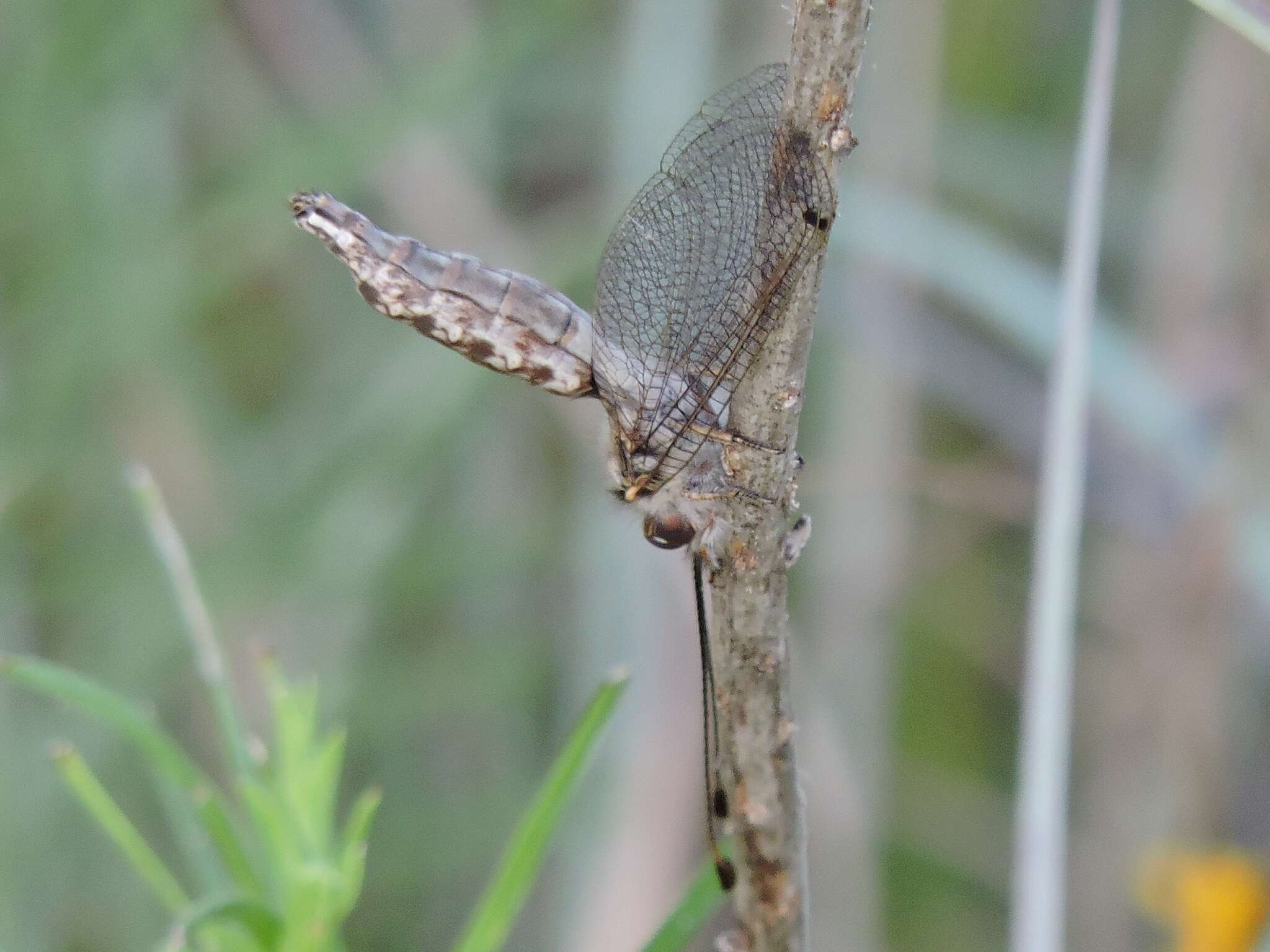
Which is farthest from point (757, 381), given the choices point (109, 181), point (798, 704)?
point (109, 181)

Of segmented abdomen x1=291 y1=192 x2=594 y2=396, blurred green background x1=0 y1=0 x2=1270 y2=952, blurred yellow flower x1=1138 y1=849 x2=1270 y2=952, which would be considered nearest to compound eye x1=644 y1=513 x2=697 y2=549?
segmented abdomen x1=291 y1=192 x2=594 y2=396

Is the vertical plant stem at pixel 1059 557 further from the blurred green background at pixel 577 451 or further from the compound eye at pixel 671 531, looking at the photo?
the blurred green background at pixel 577 451

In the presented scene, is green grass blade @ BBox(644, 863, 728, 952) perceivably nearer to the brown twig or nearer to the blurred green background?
the brown twig

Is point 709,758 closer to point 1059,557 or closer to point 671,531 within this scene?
point 671,531

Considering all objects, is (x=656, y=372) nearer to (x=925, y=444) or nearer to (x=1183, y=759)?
(x=1183, y=759)

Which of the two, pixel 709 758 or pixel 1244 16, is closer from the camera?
pixel 1244 16

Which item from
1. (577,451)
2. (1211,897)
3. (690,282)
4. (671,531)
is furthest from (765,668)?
(577,451)
